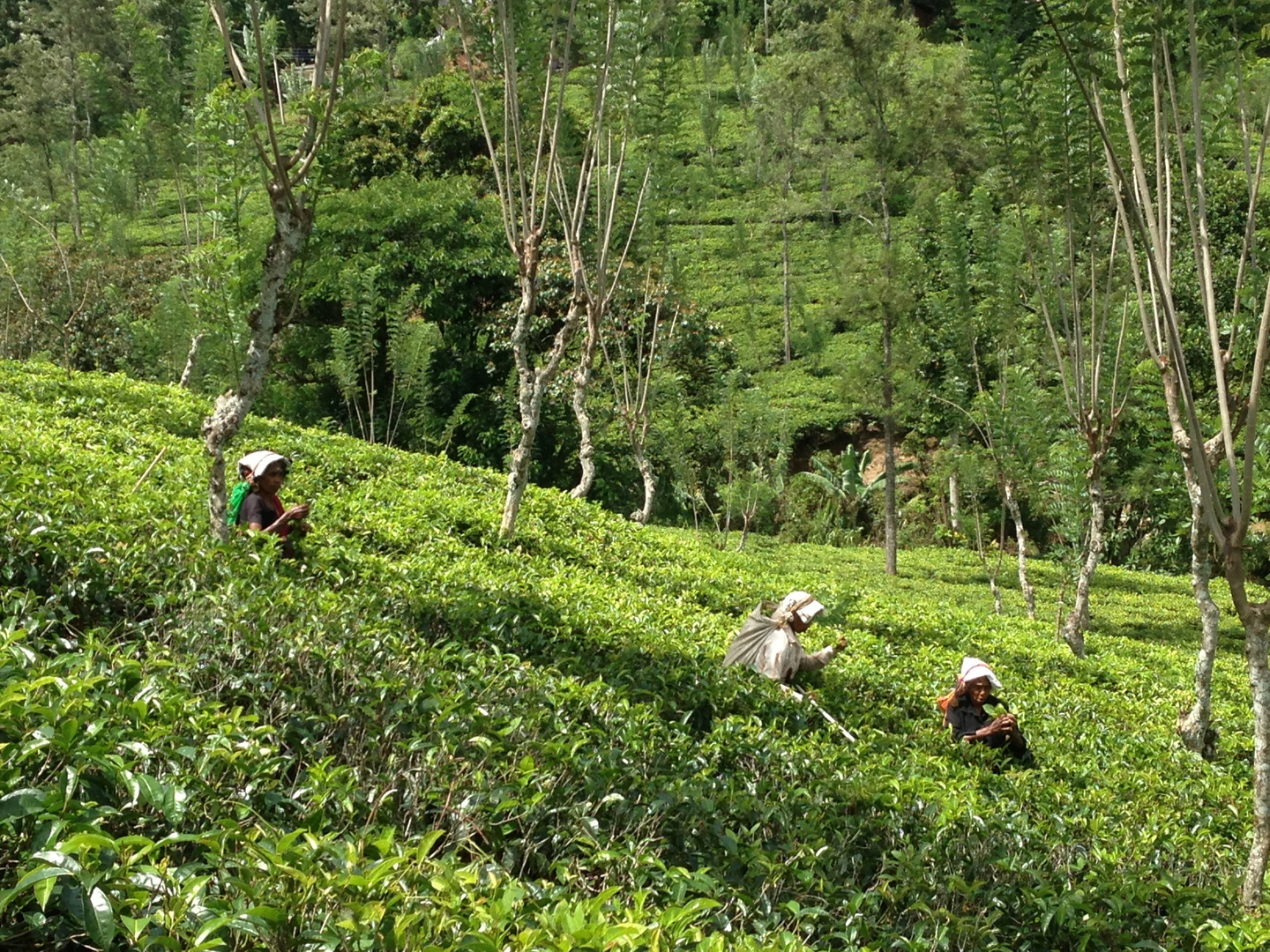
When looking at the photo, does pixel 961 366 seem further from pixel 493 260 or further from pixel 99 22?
pixel 99 22

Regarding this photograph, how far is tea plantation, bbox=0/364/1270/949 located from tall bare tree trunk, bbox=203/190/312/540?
0.62 meters

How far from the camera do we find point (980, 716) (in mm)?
6953

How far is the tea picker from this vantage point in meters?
6.89

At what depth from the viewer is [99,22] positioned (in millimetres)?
41406

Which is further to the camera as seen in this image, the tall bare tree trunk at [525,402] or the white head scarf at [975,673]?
the tall bare tree trunk at [525,402]

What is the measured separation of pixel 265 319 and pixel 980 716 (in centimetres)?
541

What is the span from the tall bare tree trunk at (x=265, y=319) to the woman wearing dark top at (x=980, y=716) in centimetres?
502

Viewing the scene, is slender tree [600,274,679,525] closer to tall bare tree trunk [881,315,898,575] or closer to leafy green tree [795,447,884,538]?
tall bare tree trunk [881,315,898,575]

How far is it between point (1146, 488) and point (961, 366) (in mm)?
4783

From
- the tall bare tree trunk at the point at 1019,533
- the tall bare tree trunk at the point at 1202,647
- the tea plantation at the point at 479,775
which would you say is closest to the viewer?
the tea plantation at the point at 479,775

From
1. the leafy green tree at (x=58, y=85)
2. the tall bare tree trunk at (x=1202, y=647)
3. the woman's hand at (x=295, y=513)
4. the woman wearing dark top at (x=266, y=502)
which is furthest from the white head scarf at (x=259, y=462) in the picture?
the leafy green tree at (x=58, y=85)

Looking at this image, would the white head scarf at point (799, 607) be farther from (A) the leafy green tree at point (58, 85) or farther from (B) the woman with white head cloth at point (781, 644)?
(A) the leafy green tree at point (58, 85)

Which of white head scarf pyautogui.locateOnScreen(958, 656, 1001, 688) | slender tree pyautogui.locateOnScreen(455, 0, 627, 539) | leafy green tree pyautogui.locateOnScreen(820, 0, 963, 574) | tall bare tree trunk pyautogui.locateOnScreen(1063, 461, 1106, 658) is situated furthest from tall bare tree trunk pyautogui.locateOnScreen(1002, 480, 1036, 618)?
white head scarf pyautogui.locateOnScreen(958, 656, 1001, 688)

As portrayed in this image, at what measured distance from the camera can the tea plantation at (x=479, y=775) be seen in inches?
92.5
